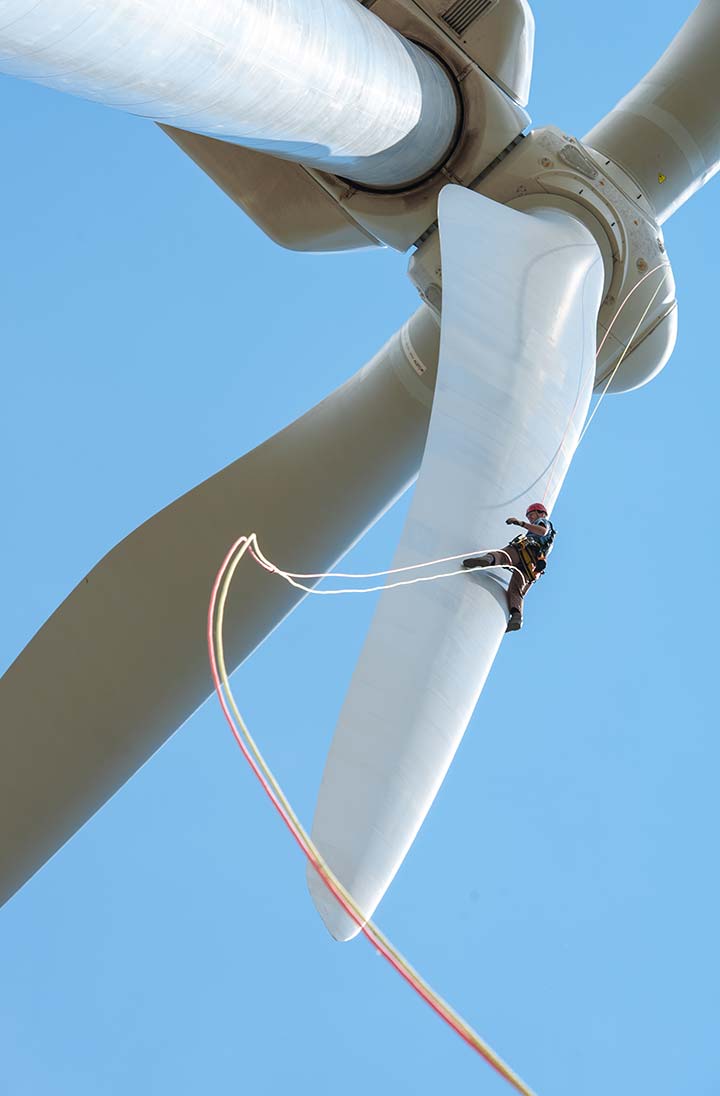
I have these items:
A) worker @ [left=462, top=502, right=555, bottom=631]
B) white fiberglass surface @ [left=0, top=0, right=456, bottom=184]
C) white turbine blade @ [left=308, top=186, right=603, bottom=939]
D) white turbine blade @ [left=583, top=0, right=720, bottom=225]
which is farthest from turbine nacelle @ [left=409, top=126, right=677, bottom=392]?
worker @ [left=462, top=502, right=555, bottom=631]

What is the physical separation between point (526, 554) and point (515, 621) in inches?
16.0

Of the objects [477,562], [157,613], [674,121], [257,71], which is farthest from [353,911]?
[674,121]

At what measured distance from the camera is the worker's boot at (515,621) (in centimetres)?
709

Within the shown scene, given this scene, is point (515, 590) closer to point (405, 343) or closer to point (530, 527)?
point (530, 527)

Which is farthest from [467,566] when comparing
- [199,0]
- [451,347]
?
[199,0]

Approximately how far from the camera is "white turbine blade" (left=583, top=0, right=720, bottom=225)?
10.7 m

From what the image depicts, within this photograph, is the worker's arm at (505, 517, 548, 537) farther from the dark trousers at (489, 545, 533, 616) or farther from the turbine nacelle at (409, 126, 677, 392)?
the turbine nacelle at (409, 126, 677, 392)

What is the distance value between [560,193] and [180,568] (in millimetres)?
3739

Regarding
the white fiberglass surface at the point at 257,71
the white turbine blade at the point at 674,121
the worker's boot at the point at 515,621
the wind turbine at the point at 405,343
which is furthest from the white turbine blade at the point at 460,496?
the white turbine blade at the point at 674,121

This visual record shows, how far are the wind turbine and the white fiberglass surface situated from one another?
2cm

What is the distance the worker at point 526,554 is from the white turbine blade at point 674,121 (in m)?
4.47

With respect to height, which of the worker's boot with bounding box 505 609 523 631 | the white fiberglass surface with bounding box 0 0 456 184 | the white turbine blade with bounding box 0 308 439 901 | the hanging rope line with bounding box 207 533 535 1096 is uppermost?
the white turbine blade with bounding box 0 308 439 901

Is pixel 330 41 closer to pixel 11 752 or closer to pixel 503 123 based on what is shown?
pixel 503 123

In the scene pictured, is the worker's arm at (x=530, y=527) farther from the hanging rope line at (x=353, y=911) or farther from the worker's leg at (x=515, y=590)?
the hanging rope line at (x=353, y=911)
